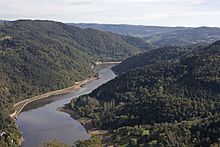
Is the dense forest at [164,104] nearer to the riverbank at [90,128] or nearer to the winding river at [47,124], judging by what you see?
the riverbank at [90,128]

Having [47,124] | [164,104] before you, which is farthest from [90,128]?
[164,104]

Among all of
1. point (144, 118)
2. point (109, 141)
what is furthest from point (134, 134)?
point (144, 118)

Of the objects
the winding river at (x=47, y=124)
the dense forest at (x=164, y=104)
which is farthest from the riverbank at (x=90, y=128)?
the dense forest at (x=164, y=104)

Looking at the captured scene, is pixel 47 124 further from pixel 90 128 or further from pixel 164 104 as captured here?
pixel 164 104

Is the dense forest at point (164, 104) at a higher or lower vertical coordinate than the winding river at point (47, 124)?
higher

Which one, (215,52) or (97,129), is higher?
(215,52)

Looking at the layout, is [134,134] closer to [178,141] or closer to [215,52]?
[178,141]
